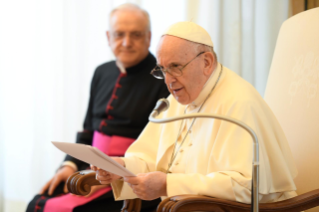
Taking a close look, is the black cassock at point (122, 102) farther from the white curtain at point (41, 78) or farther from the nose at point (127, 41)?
the white curtain at point (41, 78)

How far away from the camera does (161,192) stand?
1646mm

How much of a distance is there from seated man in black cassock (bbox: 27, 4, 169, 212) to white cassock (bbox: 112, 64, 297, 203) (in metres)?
0.59

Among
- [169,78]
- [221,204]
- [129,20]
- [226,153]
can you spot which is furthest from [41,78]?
[221,204]

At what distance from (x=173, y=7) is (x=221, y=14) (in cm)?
49

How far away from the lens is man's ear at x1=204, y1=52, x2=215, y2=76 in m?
1.90

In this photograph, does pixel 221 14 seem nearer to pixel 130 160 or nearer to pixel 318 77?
pixel 318 77

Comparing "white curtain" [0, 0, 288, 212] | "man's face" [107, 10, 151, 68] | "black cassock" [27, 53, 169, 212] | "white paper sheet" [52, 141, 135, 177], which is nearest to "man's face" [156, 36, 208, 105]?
"white paper sheet" [52, 141, 135, 177]

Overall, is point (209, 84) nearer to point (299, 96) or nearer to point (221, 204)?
point (299, 96)

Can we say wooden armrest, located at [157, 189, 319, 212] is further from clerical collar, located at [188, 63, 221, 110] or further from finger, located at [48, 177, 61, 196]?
finger, located at [48, 177, 61, 196]

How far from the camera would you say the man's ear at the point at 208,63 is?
6.23 feet

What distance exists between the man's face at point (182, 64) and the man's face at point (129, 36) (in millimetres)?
948

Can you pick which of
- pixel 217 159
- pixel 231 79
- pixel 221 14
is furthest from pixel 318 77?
pixel 221 14

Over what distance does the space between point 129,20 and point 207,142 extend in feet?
4.44

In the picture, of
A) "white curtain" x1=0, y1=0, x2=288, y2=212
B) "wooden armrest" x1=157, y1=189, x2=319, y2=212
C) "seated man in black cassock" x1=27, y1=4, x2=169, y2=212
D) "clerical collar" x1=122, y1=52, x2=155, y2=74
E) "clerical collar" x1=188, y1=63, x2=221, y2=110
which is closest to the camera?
"wooden armrest" x1=157, y1=189, x2=319, y2=212
